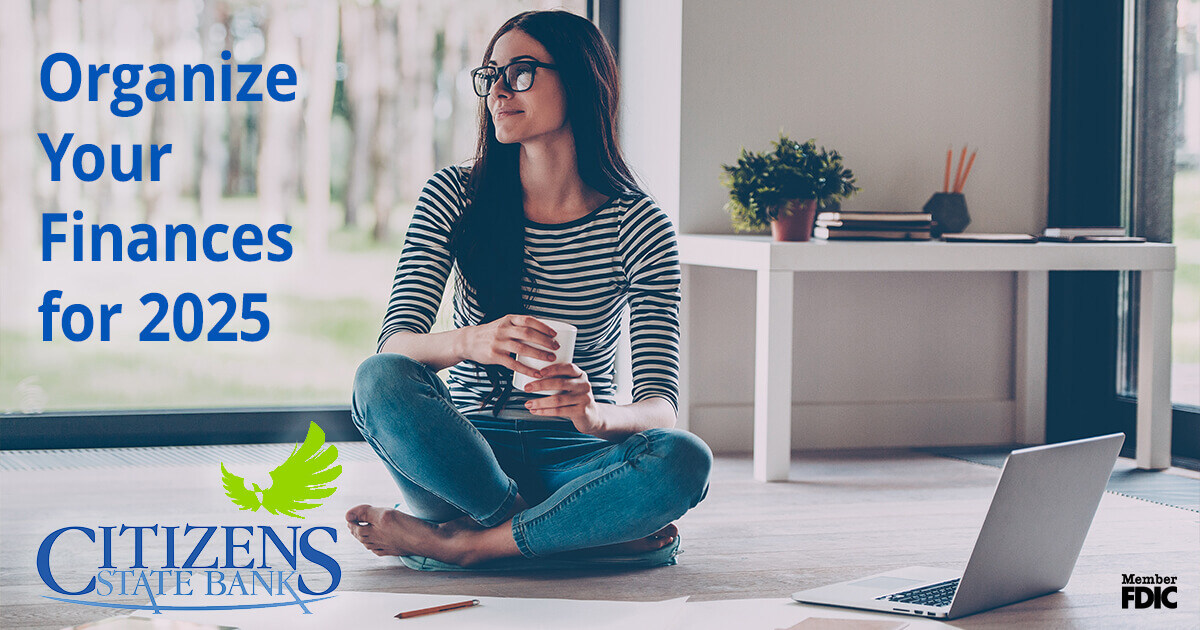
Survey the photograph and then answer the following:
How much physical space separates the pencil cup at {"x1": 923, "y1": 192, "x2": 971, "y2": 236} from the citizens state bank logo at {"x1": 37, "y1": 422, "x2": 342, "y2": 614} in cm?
173

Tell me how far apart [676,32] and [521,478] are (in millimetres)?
1496

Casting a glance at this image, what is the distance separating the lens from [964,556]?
202 cm

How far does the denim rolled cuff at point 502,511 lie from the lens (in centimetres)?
180

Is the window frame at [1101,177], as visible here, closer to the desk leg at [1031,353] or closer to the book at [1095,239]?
the desk leg at [1031,353]

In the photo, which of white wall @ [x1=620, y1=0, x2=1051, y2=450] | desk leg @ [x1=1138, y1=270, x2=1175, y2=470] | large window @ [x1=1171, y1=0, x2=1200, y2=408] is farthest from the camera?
white wall @ [x1=620, y1=0, x2=1051, y2=450]

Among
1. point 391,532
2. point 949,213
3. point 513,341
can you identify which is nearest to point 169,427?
point 391,532

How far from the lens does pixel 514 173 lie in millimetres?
1983

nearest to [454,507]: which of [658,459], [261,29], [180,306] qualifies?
[658,459]

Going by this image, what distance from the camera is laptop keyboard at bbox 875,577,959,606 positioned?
5.40ft

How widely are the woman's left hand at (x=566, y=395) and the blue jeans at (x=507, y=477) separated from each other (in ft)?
0.38

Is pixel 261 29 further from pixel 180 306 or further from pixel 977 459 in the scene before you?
pixel 977 459

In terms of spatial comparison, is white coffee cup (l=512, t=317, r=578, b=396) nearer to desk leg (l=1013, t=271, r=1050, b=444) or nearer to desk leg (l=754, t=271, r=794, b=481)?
desk leg (l=754, t=271, r=794, b=481)

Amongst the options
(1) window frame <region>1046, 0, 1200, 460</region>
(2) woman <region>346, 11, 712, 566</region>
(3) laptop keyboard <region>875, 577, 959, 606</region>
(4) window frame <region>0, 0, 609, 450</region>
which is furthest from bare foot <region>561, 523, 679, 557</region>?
(1) window frame <region>1046, 0, 1200, 460</region>

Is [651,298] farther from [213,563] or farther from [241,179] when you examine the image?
[241,179]
